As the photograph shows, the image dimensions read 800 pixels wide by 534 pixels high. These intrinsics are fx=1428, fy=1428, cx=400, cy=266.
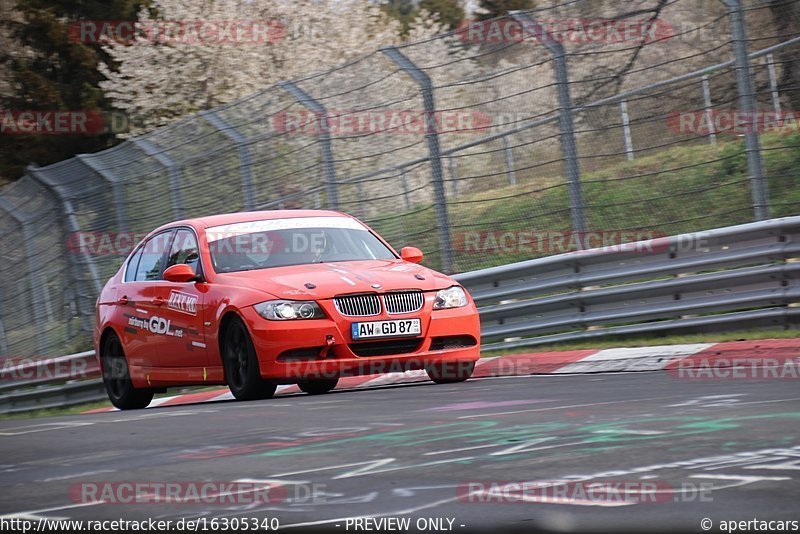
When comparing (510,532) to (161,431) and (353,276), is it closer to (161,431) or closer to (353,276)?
(161,431)

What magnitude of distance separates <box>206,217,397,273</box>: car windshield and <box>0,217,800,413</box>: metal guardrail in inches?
74.2

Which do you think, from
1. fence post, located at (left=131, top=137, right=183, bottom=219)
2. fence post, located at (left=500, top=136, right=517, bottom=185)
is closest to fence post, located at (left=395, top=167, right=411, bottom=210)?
fence post, located at (left=500, top=136, right=517, bottom=185)

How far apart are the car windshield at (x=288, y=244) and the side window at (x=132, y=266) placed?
1.38 m

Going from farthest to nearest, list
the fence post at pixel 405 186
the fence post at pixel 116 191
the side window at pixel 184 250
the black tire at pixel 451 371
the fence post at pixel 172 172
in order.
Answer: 1. the fence post at pixel 116 191
2. the fence post at pixel 172 172
3. the fence post at pixel 405 186
4. the side window at pixel 184 250
5. the black tire at pixel 451 371

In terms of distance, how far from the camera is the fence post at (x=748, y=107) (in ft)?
35.9

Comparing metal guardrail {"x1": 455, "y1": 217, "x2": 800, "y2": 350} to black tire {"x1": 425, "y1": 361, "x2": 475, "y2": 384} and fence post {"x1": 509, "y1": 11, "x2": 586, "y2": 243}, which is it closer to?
fence post {"x1": 509, "y1": 11, "x2": 586, "y2": 243}

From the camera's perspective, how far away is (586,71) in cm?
1237

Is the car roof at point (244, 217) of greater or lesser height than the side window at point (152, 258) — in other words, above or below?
above

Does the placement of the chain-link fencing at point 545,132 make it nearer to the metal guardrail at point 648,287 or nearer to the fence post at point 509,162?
the fence post at point 509,162

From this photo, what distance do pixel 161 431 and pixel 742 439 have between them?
3.68 metres

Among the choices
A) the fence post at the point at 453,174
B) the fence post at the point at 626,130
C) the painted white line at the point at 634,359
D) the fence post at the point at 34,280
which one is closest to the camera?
the painted white line at the point at 634,359

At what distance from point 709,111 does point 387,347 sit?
3405mm

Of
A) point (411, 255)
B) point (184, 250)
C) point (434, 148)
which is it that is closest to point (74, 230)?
point (434, 148)

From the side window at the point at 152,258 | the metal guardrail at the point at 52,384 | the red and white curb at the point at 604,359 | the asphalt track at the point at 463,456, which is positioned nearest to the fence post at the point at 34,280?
the metal guardrail at the point at 52,384
